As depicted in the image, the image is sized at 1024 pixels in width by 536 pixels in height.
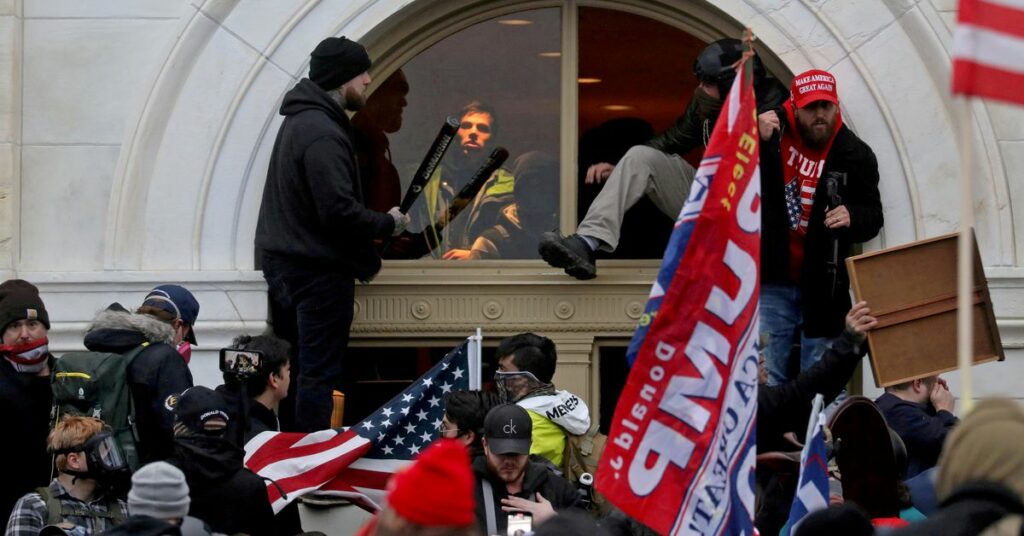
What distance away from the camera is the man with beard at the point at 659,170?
11.1m

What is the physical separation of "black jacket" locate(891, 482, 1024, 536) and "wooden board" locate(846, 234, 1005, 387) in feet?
13.6

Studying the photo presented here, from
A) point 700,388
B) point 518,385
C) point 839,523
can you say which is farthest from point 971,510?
point 518,385

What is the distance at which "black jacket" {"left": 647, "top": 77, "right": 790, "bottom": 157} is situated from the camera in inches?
436

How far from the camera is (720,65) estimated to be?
36.3 feet

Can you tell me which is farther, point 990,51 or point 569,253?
point 569,253

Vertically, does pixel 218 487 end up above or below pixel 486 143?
below

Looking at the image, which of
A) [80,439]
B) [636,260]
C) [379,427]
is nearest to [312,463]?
[379,427]

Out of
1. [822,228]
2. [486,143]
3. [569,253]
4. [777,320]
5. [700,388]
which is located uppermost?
[486,143]

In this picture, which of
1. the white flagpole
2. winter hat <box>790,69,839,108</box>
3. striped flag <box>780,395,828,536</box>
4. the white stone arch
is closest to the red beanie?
striped flag <box>780,395,828,536</box>

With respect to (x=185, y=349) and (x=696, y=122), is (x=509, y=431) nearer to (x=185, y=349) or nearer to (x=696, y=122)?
(x=185, y=349)

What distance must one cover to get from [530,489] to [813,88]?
2814 millimetres

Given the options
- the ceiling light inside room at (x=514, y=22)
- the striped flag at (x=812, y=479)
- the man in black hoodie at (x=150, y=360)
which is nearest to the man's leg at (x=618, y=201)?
the ceiling light inside room at (x=514, y=22)

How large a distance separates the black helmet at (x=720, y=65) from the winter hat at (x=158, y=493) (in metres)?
4.39

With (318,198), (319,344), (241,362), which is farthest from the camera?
(319,344)
